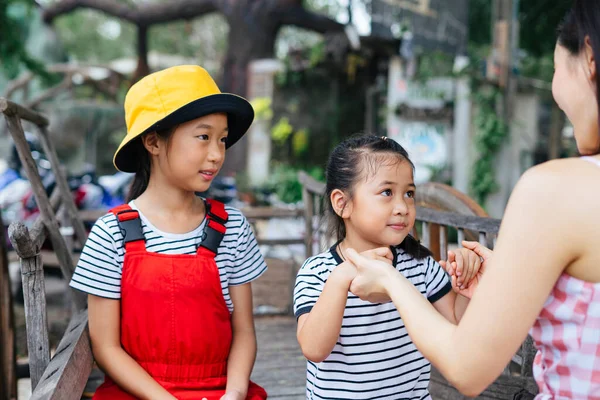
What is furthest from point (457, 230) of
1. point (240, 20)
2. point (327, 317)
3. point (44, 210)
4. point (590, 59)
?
point (240, 20)

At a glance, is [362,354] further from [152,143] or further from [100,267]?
[152,143]

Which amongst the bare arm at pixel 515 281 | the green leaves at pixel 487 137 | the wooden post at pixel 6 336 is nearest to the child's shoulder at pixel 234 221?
the bare arm at pixel 515 281

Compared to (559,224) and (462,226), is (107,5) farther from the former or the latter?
(559,224)

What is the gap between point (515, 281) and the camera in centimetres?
108

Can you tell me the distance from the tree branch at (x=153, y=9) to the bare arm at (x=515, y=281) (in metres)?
12.9

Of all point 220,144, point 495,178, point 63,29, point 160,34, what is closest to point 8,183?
point 220,144

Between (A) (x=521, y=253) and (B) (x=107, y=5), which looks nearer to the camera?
(A) (x=521, y=253)

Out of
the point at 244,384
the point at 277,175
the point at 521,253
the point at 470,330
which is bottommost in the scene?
the point at 277,175

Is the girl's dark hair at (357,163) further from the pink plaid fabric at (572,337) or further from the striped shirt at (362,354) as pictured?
the pink plaid fabric at (572,337)

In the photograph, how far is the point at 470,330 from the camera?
1107 millimetres

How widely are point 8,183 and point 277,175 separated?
19.5ft

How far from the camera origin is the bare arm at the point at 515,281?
1.06m

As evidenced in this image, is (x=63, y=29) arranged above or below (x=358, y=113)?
above

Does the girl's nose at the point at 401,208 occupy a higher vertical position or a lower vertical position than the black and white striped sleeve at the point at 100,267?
higher
